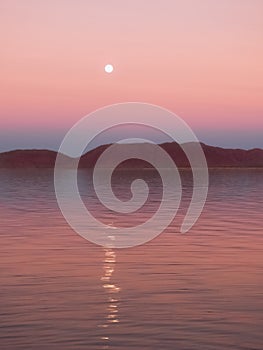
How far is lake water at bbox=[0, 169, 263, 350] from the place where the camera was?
14484 mm

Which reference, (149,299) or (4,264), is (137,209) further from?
(149,299)

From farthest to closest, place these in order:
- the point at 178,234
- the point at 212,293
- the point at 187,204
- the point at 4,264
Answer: the point at 187,204, the point at 178,234, the point at 4,264, the point at 212,293

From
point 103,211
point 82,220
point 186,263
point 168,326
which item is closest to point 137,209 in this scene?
point 103,211

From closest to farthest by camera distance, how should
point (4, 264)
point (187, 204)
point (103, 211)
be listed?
1. point (4, 264)
2. point (103, 211)
3. point (187, 204)

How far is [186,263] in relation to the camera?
2428 centimetres

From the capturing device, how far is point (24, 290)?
62.6ft

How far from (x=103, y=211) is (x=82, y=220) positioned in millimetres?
9354

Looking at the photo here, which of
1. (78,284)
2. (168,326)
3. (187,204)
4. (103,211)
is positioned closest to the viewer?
(168,326)

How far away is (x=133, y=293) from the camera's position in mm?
18891

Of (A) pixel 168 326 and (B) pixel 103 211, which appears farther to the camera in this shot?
(B) pixel 103 211

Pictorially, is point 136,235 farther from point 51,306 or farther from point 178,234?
point 51,306

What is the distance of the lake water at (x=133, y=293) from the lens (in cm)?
1448

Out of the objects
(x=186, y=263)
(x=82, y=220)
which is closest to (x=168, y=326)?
(x=186, y=263)

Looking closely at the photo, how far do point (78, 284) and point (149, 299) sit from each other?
2868 mm
